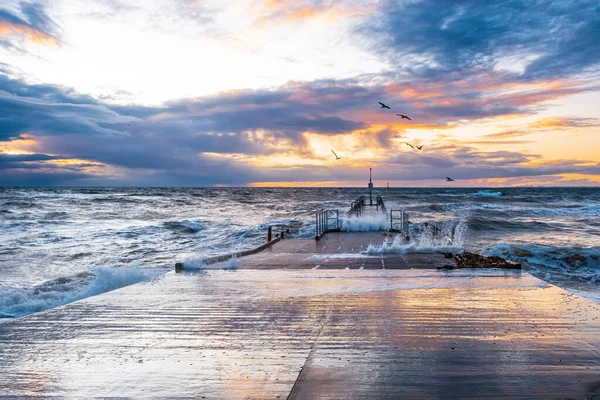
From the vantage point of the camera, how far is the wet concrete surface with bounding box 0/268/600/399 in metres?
4.30

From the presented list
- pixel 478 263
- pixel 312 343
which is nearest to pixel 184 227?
pixel 478 263

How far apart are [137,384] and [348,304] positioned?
390cm

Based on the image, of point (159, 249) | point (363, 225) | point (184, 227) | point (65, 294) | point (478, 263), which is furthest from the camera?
point (184, 227)

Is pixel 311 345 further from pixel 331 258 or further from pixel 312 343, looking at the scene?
pixel 331 258

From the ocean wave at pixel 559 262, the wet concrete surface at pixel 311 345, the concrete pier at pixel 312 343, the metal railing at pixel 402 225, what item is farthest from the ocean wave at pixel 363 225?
the wet concrete surface at pixel 311 345

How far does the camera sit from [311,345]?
5.51 meters

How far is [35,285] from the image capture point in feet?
50.2

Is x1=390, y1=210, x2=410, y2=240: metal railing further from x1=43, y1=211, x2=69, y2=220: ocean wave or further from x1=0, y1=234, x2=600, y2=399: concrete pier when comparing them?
x1=43, y1=211, x2=69, y2=220: ocean wave

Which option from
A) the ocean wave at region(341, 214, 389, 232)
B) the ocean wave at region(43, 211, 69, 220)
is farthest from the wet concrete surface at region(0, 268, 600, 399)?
the ocean wave at region(43, 211, 69, 220)

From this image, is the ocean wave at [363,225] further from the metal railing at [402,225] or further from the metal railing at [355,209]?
the metal railing at [355,209]

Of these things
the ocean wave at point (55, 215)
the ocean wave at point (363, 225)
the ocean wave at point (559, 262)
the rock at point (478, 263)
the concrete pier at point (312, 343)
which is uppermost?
the concrete pier at point (312, 343)

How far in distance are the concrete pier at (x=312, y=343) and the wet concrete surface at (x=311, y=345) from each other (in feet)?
0.06

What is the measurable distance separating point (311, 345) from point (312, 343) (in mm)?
75

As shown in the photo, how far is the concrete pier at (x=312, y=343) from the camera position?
4312 millimetres
